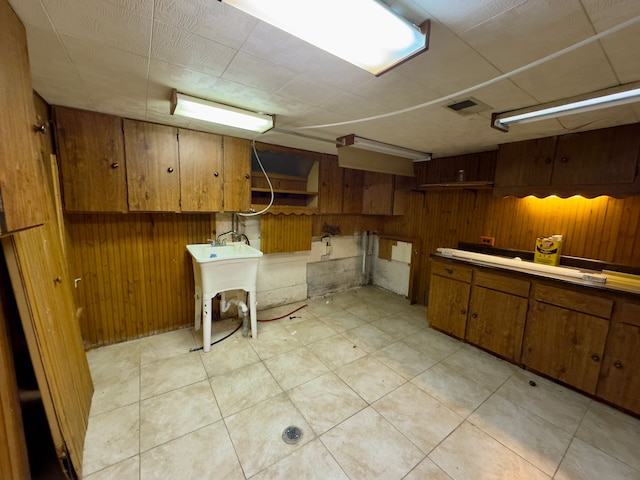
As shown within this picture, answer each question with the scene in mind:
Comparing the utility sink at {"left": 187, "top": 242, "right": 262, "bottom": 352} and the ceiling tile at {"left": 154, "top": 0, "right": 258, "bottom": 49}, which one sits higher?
the ceiling tile at {"left": 154, "top": 0, "right": 258, "bottom": 49}

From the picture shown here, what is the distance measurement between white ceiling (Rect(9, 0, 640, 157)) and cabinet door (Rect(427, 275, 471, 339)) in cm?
171

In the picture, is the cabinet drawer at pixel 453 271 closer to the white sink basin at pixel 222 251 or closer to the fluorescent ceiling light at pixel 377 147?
the fluorescent ceiling light at pixel 377 147

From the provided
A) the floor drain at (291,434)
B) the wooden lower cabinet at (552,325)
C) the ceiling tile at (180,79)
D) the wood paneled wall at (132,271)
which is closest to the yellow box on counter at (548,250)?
the wooden lower cabinet at (552,325)

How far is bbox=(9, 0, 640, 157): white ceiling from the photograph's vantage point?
0.96 meters

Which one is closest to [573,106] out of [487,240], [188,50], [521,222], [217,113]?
[521,222]

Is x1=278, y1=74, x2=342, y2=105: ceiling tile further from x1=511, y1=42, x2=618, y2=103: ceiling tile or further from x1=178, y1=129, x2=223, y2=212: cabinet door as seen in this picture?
x1=178, y1=129, x2=223, y2=212: cabinet door

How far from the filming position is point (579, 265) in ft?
8.09

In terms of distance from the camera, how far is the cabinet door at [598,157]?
200 cm

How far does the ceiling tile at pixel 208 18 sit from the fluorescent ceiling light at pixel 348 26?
0.33 ft

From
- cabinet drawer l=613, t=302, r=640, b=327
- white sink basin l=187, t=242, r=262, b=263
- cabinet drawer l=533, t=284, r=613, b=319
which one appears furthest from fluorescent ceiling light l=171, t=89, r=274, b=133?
cabinet drawer l=613, t=302, r=640, b=327

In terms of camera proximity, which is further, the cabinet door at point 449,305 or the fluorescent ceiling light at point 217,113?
the cabinet door at point 449,305

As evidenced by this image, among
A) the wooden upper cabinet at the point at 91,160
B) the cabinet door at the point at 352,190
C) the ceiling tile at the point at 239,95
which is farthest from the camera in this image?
the cabinet door at the point at 352,190

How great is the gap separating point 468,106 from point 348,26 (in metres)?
1.21

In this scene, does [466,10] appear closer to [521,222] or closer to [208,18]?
[208,18]
